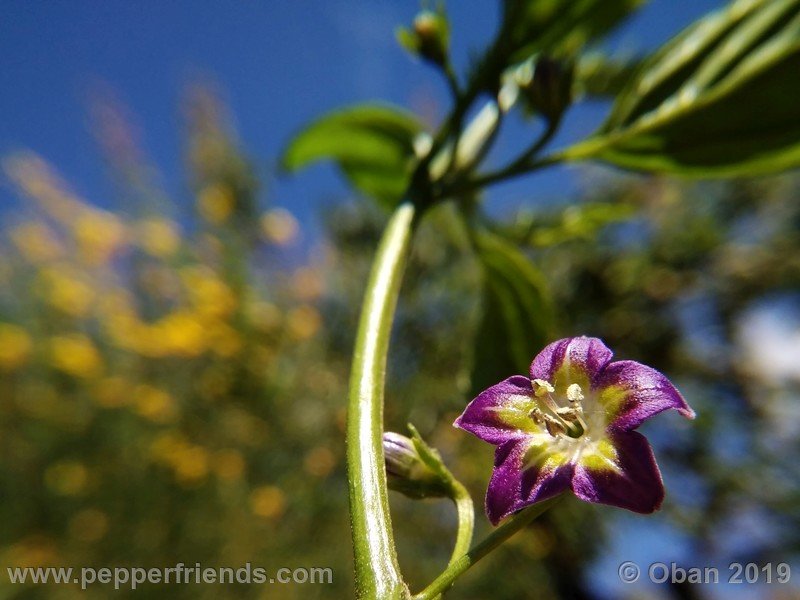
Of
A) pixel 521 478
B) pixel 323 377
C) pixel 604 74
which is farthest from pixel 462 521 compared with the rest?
pixel 323 377

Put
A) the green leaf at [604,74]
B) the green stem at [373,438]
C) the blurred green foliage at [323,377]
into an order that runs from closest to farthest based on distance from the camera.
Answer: the green stem at [373,438]
the green leaf at [604,74]
the blurred green foliage at [323,377]

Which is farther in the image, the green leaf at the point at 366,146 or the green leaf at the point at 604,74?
the green leaf at the point at 604,74

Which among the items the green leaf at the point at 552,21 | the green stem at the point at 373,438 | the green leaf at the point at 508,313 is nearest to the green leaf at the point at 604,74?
the green leaf at the point at 552,21

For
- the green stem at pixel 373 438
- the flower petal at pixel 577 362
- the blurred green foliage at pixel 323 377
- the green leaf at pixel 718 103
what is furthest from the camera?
the blurred green foliage at pixel 323 377

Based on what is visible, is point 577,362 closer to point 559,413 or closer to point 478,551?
point 559,413

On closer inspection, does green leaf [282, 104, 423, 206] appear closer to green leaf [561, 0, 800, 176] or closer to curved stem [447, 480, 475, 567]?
green leaf [561, 0, 800, 176]

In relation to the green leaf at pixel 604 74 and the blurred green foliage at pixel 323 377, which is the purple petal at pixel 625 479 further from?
the green leaf at pixel 604 74
